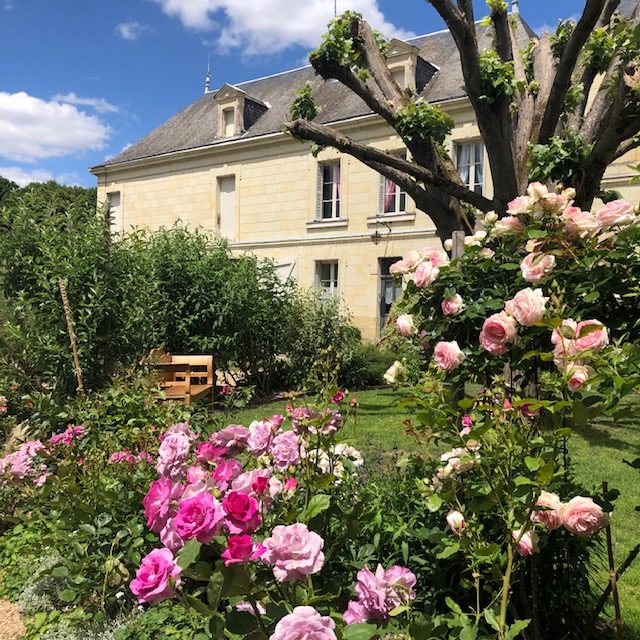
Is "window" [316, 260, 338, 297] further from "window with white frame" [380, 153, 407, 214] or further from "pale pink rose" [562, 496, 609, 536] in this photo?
"pale pink rose" [562, 496, 609, 536]

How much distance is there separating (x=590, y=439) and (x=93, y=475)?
6.00 metres

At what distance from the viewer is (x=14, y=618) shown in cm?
278

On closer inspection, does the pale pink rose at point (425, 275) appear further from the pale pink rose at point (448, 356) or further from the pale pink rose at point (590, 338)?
the pale pink rose at point (590, 338)

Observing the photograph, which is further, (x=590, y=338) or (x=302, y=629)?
(x=590, y=338)

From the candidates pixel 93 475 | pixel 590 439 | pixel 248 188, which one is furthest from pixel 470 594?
pixel 248 188

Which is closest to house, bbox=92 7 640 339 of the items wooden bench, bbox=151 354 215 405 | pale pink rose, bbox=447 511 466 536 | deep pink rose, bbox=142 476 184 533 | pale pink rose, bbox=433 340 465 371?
Answer: wooden bench, bbox=151 354 215 405

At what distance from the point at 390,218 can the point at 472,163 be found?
2733mm

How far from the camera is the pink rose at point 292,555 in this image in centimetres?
128

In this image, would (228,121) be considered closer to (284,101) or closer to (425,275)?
(284,101)

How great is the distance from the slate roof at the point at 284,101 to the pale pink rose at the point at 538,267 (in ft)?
50.4

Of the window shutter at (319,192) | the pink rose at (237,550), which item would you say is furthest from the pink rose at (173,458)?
the window shutter at (319,192)

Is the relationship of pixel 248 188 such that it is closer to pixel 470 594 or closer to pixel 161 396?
pixel 161 396

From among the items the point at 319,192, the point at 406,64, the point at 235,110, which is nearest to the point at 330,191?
the point at 319,192

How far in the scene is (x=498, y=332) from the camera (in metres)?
1.72
